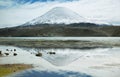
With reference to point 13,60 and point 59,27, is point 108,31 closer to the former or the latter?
point 59,27

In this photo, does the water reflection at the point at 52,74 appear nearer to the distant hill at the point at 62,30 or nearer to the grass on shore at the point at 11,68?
the grass on shore at the point at 11,68

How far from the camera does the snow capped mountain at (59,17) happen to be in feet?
16.2

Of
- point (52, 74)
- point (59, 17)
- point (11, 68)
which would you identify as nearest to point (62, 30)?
point (59, 17)

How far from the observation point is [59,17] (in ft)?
16.4

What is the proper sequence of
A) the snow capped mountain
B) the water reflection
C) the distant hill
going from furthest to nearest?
1. the distant hill
2. the snow capped mountain
3. the water reflection

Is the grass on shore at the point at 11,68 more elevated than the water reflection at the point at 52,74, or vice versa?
the grass on shore at the point at 11,68

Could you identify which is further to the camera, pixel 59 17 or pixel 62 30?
pixel 62 30

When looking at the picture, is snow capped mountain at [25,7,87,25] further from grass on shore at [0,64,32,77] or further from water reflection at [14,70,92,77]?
water reflection at [14,70,92,77]

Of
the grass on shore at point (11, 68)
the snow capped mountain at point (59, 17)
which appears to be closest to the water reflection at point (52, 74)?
the grass on shore at point (11, 68)

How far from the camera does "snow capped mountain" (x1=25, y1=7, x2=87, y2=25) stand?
16.2ft

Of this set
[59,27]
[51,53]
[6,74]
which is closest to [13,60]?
[6,74]

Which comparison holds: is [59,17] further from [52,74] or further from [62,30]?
[52,74]

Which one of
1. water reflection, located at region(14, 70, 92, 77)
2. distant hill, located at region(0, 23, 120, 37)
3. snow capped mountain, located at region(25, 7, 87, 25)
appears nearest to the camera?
water reflection, located at region(14, 70, 92, 77)

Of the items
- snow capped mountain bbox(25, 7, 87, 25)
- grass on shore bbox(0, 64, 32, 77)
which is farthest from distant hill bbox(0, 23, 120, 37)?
grass on shore bbox(0, 64, 32, 77)
